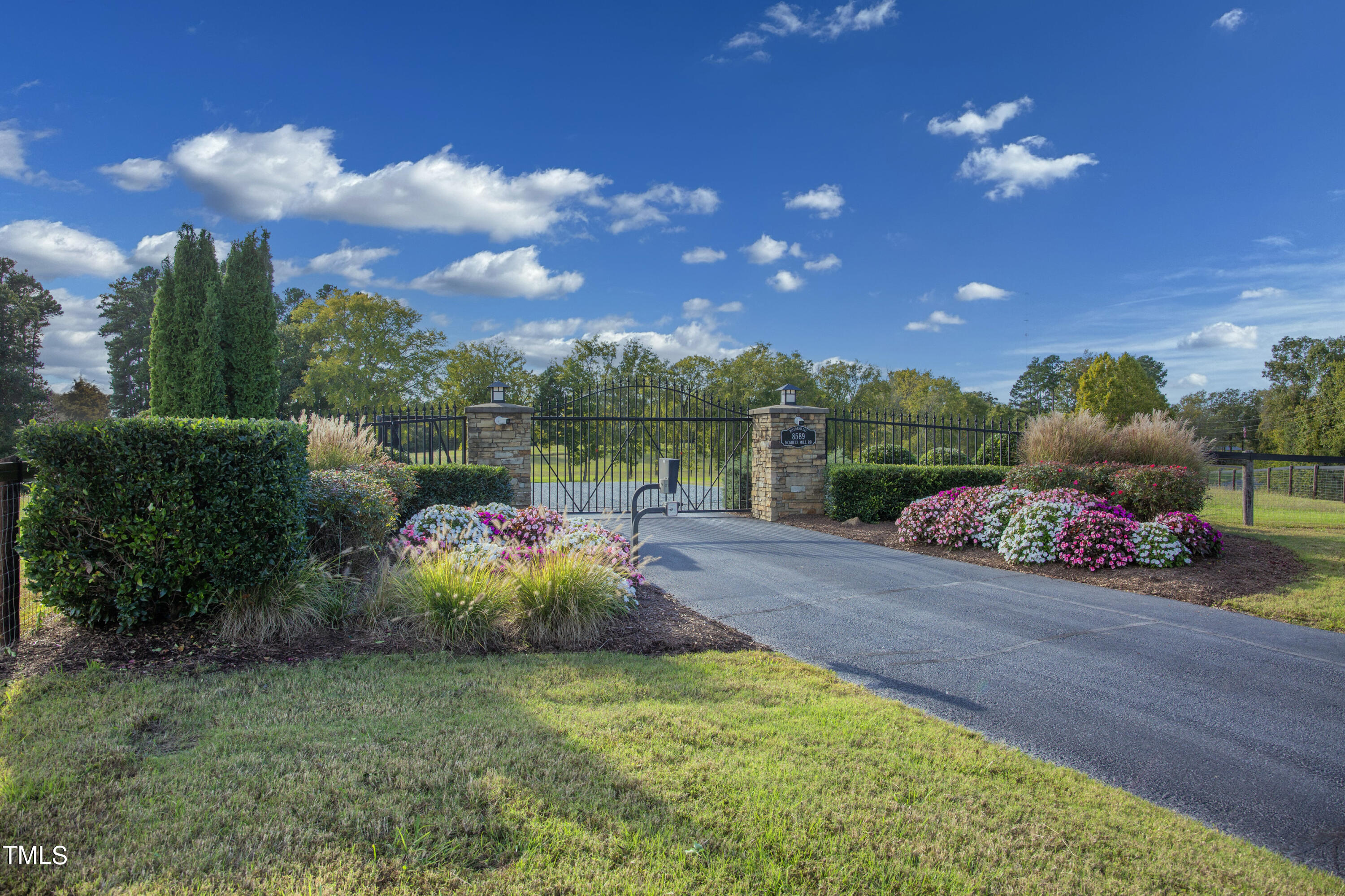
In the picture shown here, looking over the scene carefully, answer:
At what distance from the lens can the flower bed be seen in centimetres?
748

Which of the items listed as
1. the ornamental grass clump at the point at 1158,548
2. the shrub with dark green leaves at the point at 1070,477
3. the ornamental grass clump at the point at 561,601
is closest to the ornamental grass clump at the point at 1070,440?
the shrub with dark green leaves at the point at 1070,477

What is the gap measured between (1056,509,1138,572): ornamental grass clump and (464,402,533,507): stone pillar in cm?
720

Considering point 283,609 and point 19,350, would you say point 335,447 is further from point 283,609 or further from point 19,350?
point 19,350

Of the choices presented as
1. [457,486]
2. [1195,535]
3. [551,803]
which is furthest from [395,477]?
[1195,535]

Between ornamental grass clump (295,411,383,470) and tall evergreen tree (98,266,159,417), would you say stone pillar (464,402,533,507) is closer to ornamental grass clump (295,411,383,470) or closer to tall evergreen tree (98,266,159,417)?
ornamental grass clump (295,411,383,470)

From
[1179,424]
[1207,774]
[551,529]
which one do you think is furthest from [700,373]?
[1207,774]

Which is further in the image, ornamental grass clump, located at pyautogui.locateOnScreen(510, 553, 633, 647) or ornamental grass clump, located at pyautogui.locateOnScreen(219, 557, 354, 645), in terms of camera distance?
ornamental grass clump, located at pyautogui.locateOnScreen(510, 553, 633, 647)

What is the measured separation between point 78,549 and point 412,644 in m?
2.12

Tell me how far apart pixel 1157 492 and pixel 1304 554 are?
1690 mm

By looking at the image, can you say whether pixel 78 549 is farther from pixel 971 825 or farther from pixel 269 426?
pixel 971 825

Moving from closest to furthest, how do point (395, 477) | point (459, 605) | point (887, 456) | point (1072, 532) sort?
1. point (459, 605)
2. point (1072, 532)
3. point (395, 477)
4. point (887, 456)

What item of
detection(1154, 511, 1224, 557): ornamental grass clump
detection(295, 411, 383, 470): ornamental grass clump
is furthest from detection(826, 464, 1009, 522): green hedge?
detection(295, 411, 383, 470): ornamental grass clump

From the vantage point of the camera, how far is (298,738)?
2.86m

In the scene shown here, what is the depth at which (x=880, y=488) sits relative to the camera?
11375 millimetres
